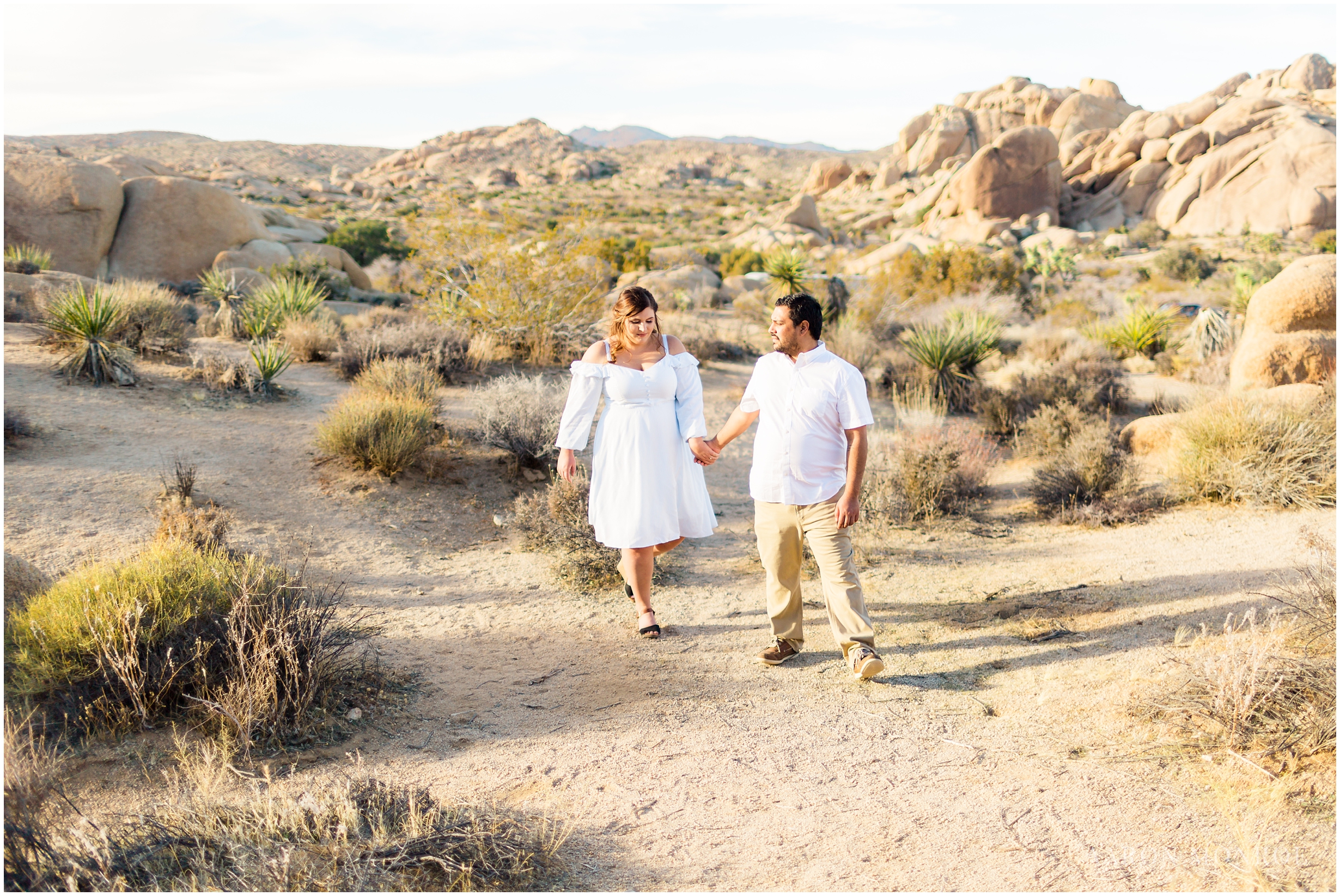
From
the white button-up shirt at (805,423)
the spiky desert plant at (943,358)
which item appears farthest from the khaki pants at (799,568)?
the spiky desert plant at (943,358)

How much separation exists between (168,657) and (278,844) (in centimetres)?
127

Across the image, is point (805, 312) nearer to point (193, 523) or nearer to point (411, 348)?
point (193, 523)

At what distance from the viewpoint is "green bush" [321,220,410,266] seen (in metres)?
28.1

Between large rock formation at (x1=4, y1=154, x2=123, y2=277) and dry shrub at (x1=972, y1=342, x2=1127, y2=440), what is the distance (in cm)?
1682

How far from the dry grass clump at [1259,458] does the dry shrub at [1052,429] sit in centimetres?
141

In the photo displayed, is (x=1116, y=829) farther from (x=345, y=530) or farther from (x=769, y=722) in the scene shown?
(x=345, y=530)

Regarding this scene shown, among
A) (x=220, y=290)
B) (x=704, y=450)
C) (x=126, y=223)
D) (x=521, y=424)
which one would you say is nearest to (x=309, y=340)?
(x=220, y=290)

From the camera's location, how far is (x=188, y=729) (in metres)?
3.72

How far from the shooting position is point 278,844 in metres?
2.85

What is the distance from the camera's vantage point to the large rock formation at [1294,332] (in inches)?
367

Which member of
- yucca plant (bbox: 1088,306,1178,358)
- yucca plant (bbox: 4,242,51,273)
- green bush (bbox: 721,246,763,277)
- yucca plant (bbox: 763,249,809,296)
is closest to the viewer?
yucca plant (bbox: 4,242,51,273)

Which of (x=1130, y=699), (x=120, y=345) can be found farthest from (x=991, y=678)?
(x=120, y=345)

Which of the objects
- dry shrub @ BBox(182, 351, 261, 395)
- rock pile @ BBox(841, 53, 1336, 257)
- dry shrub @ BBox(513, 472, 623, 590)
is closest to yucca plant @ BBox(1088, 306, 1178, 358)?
dry shrub @ BBox(513, 472, 623, 590)

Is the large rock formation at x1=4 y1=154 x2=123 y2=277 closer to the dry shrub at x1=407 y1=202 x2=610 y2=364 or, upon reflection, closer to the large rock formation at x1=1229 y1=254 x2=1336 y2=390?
the dry shrub at x1=407 y1=202 x2=610 y2=364
